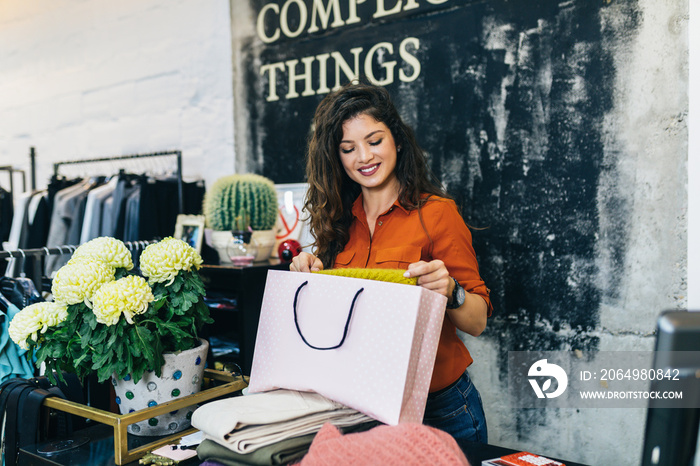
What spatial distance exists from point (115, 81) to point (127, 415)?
3498 mm

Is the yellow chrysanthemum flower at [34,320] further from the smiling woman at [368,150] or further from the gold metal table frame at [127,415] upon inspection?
the smiling woman at [368,150]

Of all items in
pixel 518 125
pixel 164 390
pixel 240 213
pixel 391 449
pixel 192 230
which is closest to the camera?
pixel 391 449

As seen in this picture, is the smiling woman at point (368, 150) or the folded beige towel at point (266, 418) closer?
the folded beige towel at point (266, 418)

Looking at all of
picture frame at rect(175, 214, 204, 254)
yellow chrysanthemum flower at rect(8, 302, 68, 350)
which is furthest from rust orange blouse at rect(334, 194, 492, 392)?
picture frame at rect(175, 214, 204, 254)

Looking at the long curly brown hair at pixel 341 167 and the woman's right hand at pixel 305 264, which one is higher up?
the long curly brown hair at pixel 341 167

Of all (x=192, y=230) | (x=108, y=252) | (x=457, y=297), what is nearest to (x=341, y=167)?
(x=457, y=297)

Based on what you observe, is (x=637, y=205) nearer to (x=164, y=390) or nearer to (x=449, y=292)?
(x=449, y=292)

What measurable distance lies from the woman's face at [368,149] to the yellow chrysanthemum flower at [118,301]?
0.72 metres

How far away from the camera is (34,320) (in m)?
1.23

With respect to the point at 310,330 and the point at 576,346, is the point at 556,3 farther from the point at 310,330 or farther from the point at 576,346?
the point at 310,330

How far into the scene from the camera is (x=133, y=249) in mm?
2465

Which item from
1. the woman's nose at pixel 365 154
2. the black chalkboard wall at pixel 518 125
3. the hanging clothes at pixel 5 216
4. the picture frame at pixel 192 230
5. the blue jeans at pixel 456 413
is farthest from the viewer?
the hanging clothes at pixel 5 216

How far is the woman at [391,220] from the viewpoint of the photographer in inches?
58.1

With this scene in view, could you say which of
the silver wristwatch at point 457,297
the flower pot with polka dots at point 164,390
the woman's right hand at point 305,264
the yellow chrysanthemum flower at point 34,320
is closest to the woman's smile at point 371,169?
the woman's right hand at point 305,264
